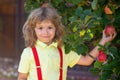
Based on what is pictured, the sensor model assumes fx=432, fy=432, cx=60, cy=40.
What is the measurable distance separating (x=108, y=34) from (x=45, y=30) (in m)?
0.52

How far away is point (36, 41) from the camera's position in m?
3.11

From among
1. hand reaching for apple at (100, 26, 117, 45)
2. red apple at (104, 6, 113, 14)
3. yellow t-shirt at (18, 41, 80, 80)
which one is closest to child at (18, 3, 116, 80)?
yellow t-shirt at (18, 41, 80, 80)

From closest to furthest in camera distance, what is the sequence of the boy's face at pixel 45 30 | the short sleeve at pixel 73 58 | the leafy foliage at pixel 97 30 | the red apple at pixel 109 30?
the leafy foliage at pixel 97 30, the red apple at pixel 109 30, the boy's face at pixel 45 30, the short sleeve at pixel 73 58

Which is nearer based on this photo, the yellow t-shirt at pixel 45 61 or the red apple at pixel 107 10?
the red apple at pixel 107 10

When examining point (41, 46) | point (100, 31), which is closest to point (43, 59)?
point (41, 46)

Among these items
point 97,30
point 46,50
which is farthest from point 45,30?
point 97,30

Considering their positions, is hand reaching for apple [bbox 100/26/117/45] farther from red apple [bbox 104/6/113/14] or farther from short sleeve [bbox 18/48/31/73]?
short sleeve [bbox 18/48/31/73]

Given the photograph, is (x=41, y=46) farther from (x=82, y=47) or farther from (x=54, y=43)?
(x=82, y=47)

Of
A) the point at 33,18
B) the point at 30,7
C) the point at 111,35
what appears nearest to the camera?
the point at 111,35

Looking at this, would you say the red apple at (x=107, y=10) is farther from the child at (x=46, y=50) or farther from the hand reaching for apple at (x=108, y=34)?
the child at (x=46, y=50)

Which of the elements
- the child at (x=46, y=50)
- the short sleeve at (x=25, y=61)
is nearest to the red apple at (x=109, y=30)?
the child at (x=46, y=50)

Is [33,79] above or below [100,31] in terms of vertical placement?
below

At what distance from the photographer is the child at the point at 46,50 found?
9.91 feet

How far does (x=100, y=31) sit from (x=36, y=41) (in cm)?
59
